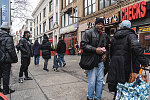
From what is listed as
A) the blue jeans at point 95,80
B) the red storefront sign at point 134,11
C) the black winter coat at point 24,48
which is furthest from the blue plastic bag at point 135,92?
the red storefront sign at point 134,11

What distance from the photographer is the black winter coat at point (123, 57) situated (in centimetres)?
232

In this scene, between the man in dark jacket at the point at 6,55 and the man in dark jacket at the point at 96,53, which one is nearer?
the man in dark jacket at the point at 96,53

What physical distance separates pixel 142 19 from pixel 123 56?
8.71 m

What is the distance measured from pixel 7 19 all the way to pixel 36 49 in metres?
3.14

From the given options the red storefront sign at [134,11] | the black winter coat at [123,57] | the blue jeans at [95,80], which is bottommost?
the blue jeans at [95,80]

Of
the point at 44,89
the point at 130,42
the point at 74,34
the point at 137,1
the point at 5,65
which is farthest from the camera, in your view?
the point at 74,34

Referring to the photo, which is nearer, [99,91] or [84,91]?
[99,91]

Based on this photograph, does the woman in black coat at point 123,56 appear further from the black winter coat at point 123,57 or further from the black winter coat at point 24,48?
the black winter coat at point 24,48

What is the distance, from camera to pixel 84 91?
12.4 ft

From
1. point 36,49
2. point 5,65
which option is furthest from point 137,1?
point 5,65

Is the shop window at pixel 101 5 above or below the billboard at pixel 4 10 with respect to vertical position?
above

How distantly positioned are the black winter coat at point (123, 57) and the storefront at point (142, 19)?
26.8 feet

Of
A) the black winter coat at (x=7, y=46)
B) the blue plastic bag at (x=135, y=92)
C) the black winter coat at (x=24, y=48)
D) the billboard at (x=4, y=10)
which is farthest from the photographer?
the billboard at (x=4, y=10)

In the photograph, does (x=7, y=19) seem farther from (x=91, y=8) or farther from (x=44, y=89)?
(x=91, y=8)
